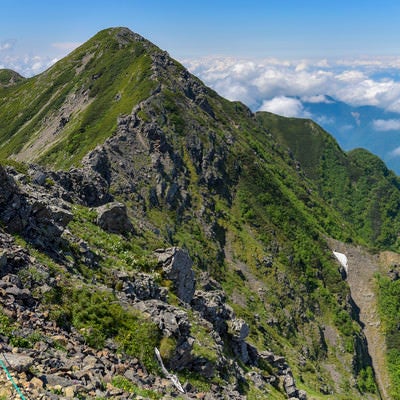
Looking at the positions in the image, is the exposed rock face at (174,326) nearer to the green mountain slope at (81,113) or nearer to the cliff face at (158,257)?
the cliff face at (158,257)

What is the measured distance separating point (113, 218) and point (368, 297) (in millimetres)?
121587

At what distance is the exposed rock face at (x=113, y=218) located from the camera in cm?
4738

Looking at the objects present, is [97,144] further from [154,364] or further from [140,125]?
[154,364]

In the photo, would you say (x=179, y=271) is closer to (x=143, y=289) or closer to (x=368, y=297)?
(x=143, y=289)

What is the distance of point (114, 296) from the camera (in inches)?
1126

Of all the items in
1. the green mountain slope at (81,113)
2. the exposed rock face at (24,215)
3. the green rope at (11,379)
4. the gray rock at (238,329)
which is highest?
the green mountain slope at (81,113)

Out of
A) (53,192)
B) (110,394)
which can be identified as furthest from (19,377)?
(53,192)

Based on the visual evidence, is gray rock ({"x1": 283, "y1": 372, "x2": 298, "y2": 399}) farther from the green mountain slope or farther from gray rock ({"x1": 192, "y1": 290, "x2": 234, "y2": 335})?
the green mountain slope

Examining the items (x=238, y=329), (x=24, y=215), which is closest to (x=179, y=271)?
(x=238, y=329)

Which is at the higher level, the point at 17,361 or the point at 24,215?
the point at 24,215

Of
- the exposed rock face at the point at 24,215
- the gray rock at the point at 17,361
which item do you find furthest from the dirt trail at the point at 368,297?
the gray rock at the point at 17,361

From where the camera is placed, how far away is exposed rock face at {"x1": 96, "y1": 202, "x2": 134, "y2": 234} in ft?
155

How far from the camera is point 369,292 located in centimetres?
14238

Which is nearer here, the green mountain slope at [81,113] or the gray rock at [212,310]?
the gray rock at [212,310]
